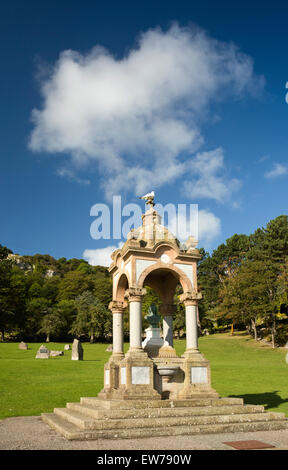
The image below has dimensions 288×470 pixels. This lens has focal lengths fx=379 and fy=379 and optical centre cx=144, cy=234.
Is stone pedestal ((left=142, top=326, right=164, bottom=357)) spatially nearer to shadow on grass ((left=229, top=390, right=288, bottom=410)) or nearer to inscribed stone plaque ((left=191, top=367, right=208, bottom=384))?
inscribed stone plaque ((left=191, top=367, right=208, bottom=384))

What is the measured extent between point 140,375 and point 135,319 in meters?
1.54

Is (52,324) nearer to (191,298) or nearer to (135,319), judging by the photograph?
(191,298)

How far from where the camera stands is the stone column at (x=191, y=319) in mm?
11281

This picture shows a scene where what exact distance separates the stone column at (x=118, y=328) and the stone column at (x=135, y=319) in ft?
7.24

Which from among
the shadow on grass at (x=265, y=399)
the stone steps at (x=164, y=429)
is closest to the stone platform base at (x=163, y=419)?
the stone steps at (x=164, y=429)

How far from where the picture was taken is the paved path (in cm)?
708

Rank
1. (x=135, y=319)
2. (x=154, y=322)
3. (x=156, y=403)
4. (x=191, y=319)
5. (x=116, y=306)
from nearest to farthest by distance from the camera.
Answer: (x=156, y=403) → (x=135, y=319) → (x=191, y=319) → (x=154, y=322) → (x=116, y=306)

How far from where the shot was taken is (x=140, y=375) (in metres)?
10.1

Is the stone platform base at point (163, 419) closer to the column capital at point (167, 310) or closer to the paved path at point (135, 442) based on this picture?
the paved path at point (135, 442)

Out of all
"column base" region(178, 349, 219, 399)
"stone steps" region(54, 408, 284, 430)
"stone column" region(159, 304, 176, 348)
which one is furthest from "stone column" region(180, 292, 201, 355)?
"stone steps" region(54, 408, 284, 430)

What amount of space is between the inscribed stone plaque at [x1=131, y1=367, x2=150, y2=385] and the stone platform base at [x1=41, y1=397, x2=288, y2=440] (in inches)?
24.5

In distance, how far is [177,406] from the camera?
32.0 feet

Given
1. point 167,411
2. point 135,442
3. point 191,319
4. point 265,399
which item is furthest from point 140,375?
point 265,399
